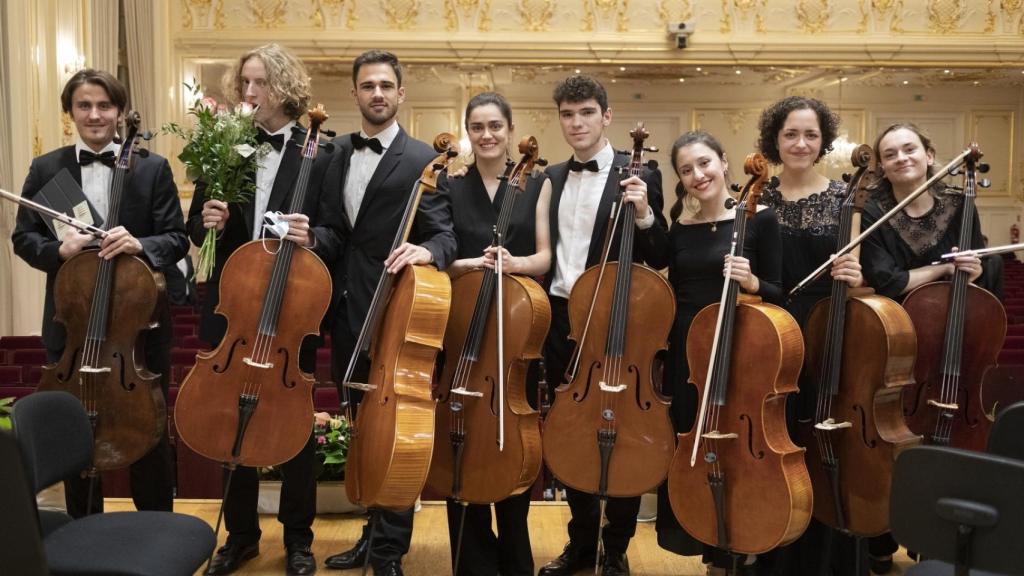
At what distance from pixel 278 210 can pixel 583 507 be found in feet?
4.46

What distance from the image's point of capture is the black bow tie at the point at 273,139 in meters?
3.05

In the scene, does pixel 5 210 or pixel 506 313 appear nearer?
pixel 506 313

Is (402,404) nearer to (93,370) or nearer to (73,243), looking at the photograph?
(93,370)

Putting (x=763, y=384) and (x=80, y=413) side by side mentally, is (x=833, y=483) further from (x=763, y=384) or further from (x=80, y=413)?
(x=80, y=413)

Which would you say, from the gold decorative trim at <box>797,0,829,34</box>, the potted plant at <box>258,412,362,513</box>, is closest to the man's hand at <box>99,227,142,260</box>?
the potted plant at <box>258,412,362,513</box>

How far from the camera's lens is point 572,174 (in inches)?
121

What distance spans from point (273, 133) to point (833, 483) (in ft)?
6.68

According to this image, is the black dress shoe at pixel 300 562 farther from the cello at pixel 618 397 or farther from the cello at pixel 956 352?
the cello at pixel 956 352

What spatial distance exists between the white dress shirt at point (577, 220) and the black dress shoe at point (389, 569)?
987 mm

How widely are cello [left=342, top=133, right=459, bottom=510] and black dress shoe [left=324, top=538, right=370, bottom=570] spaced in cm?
53

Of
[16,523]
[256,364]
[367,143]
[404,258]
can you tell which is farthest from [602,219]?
[16,523]

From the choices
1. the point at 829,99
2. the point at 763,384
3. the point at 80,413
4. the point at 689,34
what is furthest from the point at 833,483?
the point at 829,99

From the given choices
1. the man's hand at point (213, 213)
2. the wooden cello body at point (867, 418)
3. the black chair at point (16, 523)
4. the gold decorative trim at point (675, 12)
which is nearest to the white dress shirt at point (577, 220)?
the wooden cello body at point (867, 418)

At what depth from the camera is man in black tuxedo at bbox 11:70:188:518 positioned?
3.01 meters
